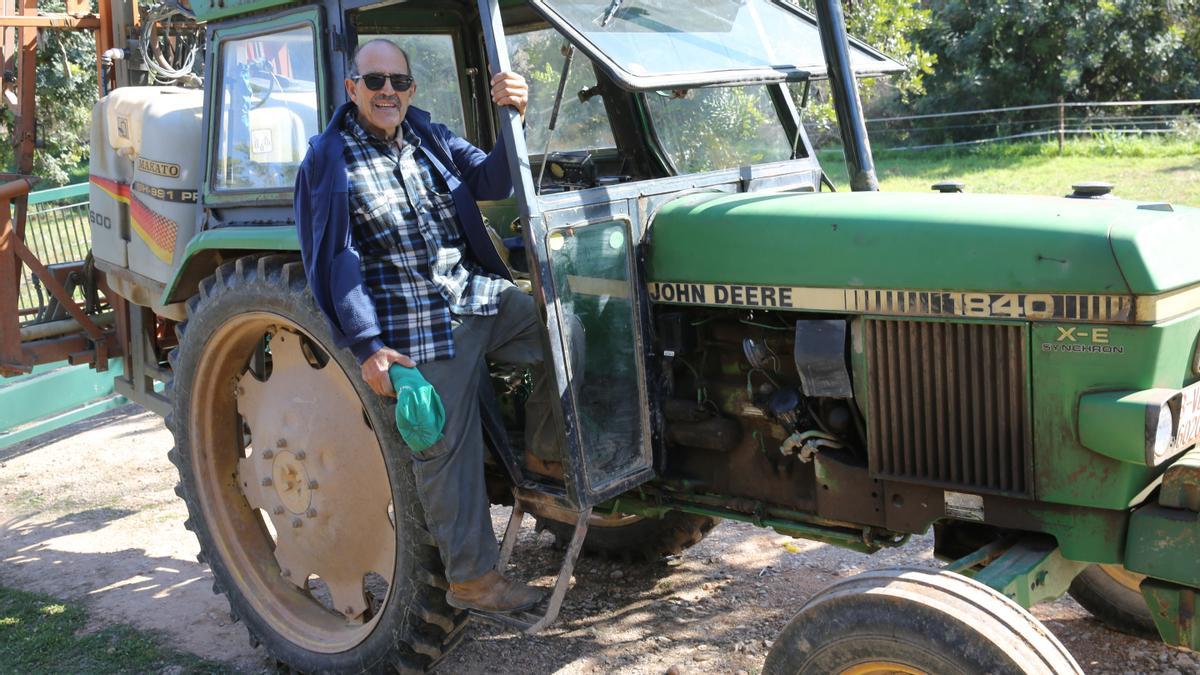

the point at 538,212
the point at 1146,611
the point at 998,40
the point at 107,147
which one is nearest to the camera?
the point at 538,212

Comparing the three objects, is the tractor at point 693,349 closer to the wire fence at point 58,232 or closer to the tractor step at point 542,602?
the tractor step at point 542,602

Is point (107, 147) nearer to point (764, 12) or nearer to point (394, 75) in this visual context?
point (394, 75)

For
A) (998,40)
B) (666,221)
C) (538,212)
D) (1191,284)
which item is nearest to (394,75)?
(538,212)

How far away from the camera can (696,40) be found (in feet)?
11.7

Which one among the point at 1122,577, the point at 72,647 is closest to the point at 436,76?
the point at 72,647

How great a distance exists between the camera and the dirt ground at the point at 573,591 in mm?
3992

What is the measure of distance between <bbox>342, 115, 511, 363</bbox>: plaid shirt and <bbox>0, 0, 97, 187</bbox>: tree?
1196 centimetres

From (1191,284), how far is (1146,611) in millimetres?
1471

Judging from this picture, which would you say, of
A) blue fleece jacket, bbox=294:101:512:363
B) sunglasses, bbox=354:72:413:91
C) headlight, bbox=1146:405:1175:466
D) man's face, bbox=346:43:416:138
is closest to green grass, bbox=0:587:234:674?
blue fleece jacket, bbox=294:101:512:363

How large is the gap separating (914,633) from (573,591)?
2.16m

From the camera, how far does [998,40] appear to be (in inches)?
899

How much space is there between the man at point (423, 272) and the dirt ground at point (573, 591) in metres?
0.74

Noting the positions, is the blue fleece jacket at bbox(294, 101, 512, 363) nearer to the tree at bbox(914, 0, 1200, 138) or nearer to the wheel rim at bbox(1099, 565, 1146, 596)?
the wheel rim at bbox(1099, 565, 1146, 596)

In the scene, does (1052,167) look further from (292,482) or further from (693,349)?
(292,482)
